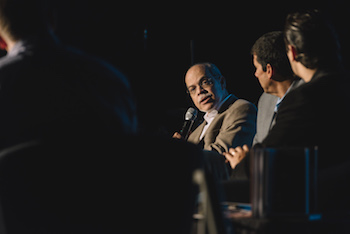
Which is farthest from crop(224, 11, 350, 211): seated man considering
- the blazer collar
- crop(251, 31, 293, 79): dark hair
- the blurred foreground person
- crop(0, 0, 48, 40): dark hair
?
the blazer collar

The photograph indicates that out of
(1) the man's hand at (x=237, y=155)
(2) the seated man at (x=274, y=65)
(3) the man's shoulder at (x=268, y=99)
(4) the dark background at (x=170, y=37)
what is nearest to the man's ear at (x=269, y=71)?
(2) the seated man at (x=274, y=65)

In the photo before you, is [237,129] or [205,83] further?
[205,83]

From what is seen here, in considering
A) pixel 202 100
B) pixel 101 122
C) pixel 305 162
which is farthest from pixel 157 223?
pixel 202 100

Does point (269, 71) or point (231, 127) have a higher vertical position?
point (269, 71)

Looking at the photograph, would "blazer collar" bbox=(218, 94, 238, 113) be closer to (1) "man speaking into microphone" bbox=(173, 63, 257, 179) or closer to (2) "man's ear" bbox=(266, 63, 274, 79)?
(1) "man speaking into microphone" bbox=(173, 63, 257, 179)

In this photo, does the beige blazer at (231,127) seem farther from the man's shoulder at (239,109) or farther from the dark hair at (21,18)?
the dark hair at (21,18)

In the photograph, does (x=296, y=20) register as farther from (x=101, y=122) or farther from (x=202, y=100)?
(x=202, y=100)

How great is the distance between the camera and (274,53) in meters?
2.62

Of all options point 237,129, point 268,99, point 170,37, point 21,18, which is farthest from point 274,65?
point 170,37

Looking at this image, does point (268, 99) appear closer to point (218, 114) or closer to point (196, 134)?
point (218, 114)

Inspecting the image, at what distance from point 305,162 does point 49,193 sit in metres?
0.74

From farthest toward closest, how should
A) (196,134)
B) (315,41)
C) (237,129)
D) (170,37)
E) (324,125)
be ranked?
1. (170,37)
2. (196,134)
3. (237,129)
4. (315,41)
5. (324,125)

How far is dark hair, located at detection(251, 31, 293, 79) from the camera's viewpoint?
8.60 feet

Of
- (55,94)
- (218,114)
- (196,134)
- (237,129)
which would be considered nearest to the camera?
(55,94)
